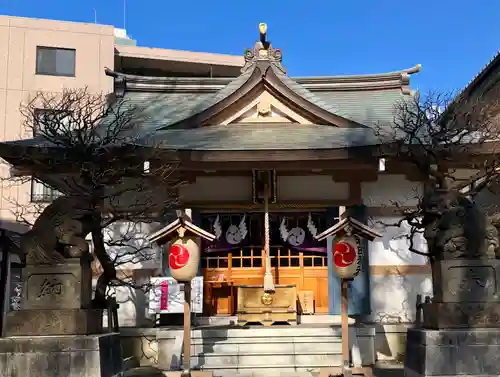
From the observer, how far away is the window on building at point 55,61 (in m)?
29.4

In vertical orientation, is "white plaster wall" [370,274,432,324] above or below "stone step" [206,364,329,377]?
above

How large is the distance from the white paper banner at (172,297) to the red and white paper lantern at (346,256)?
4220 millimetres

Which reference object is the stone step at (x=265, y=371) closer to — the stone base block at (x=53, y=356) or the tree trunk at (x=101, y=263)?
the tree trunk at (x=101, y=263)

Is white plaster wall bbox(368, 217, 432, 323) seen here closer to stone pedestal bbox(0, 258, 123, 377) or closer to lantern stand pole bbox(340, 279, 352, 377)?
lantern stand pole bbox(340, 279, 352, 377)

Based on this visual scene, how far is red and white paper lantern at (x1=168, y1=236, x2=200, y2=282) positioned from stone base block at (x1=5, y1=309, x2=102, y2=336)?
1.84m

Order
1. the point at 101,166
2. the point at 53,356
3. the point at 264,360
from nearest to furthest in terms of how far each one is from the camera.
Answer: the point at 53,356 < the point at 101,166 < the point at 264,360

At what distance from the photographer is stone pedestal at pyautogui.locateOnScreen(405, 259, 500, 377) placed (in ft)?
26.5

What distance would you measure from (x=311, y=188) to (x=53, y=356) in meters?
7.61

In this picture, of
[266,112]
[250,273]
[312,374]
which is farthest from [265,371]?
[266,112]

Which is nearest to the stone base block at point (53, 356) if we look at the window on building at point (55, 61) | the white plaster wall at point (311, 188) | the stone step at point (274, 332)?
the stone step at point (274, 332)

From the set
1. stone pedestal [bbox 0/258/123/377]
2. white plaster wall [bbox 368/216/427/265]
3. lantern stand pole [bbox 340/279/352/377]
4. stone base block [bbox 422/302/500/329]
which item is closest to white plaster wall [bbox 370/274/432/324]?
white plaster wall [bbox 368/216/427/265]

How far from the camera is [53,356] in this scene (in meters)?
7.89

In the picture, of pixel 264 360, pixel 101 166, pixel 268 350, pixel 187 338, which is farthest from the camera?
pixel 268 350

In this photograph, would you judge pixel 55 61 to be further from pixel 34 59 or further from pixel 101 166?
pixel 101 166
